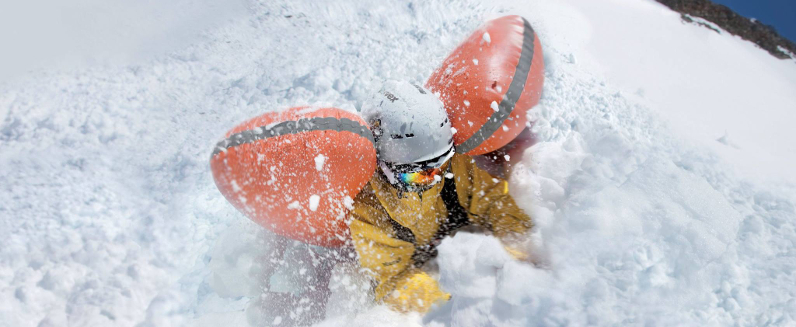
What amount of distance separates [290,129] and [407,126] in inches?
20.9

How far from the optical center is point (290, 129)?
1.79 metres

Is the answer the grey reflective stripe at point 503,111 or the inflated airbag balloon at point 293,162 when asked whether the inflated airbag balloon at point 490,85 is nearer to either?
the grey reflective stripe at point 503,111

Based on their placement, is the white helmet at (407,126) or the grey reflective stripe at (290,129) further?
the white helmet at (407,126)

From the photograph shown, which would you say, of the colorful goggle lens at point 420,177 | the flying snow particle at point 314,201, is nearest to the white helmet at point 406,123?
the colorful goggle lens at point 420,177

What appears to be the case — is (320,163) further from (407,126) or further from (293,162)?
(407,126)

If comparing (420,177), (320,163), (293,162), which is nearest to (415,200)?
(420,177)

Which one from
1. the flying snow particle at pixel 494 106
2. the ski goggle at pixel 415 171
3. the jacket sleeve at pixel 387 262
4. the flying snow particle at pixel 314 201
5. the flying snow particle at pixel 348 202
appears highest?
the flying snow particle at pixel 494 106

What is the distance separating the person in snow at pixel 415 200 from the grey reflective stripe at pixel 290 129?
0.56 ft

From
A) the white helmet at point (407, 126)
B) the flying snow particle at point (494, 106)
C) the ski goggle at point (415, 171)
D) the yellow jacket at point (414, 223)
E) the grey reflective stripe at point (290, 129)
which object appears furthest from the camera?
the flying snow particle at point (494, 106)

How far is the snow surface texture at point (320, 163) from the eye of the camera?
1832 millimetres

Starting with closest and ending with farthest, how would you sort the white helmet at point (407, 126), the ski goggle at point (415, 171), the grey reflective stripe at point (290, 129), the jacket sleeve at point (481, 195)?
the grey reflective stripe at point (290, 129) → the white helmet at point (407, 126) → the ski goggle at point (415, 171) → the jacket sleeve at point (481, 195)

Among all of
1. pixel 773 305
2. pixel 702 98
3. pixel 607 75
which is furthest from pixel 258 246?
pixel 702 98

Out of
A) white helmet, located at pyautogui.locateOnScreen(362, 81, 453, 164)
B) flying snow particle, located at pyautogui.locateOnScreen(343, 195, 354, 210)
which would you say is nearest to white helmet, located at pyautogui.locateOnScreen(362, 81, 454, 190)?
white helmet, located at pyautogui.locateOnScreen(362, 81, 453, 164)

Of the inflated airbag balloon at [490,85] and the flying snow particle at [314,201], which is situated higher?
the inflated airbag balloon at [490,85]
